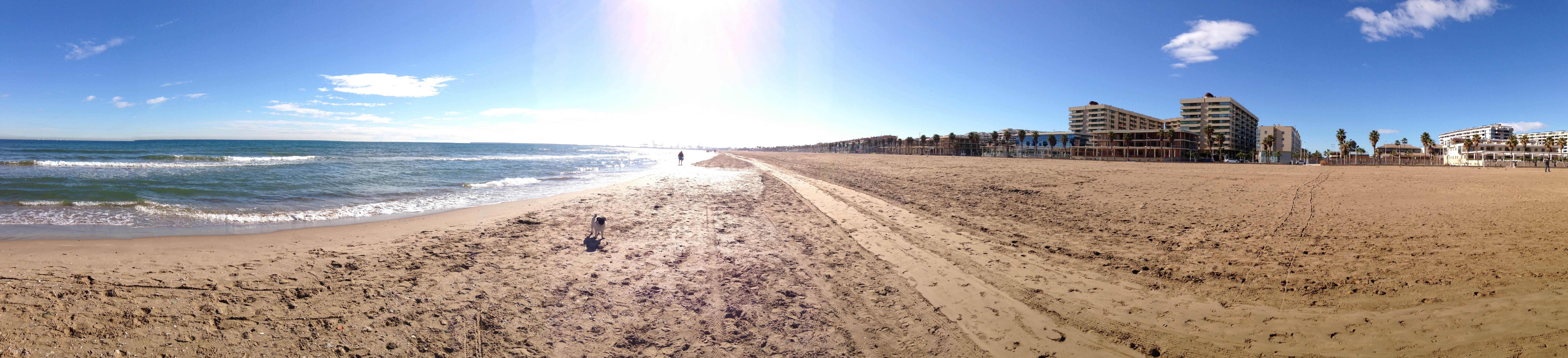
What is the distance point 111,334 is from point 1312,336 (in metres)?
9.15

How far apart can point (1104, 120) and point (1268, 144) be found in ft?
112

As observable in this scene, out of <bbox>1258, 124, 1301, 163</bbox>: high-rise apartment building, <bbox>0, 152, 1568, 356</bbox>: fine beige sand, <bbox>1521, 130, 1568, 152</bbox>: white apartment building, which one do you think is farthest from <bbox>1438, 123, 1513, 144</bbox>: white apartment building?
<bbox>0, 152, 1568, 356</bbox>: fine beige sand

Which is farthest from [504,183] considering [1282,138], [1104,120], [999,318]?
[1282,138]

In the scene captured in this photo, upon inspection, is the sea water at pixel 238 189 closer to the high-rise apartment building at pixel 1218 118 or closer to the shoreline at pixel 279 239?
the shoreline at pixel 279 239

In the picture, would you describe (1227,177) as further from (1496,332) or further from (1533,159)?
(1533,159)

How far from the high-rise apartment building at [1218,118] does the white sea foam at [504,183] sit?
119476 millimetres

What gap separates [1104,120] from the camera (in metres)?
115

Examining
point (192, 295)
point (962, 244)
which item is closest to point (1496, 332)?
point (962, 244)

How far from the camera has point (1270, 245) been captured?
23.1 feet

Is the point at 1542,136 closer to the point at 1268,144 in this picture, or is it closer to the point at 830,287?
the point at 1268,144

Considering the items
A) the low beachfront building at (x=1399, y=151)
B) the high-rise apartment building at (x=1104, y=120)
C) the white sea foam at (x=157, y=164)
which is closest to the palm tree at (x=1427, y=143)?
the low beachfront building at (x=1399, y=151)

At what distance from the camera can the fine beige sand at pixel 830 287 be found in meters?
3.77

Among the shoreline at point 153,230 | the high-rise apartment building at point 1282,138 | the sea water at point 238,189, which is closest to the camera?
the shoreline at point 153,230

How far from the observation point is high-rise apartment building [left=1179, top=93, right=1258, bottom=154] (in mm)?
102188
